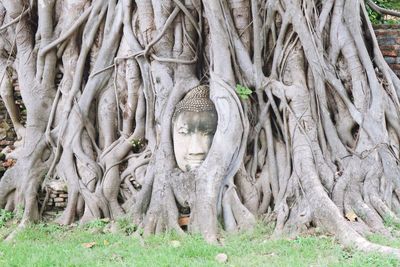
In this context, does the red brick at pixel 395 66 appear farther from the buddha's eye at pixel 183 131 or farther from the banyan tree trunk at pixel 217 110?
the buddha's eye at pixel 183 131

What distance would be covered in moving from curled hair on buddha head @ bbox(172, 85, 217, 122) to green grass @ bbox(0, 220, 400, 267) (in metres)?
1.13

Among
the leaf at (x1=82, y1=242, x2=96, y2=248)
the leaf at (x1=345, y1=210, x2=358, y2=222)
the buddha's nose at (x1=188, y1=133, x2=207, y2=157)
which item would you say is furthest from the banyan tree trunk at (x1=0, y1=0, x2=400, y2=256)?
the leaf at (x1=82, y1=242, x2=96, y2=248)

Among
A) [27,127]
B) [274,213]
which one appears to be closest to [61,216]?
[27,127]

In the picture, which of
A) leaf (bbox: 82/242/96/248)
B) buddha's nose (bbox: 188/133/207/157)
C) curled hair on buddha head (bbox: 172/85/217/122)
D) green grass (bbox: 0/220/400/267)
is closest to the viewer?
green grass (bbox: 0/220/400/267)

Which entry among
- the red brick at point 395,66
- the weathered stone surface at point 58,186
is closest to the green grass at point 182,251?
the weathered stone surface at point 58,186

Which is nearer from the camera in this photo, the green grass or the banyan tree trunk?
the green grass

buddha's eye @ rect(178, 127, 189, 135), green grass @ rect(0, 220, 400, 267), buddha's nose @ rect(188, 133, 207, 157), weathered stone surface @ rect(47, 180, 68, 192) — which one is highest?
buddha's eye @ rect(178, 127, 189, 135)

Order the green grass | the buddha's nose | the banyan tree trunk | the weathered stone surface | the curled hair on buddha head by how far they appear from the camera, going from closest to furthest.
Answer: the green grass → the banyan tree trunk → the buddha's nose → the curled hair on buddha head → the weathered stone surface

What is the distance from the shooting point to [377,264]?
2.99m

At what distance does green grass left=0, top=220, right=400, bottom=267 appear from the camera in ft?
10.6

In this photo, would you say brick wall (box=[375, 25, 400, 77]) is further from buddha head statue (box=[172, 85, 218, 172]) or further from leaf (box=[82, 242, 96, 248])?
leaf (box=[82, 242, 96, 248])

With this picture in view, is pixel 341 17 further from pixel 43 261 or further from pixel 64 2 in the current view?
pixel 43 261

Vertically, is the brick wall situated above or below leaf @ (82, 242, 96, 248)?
above

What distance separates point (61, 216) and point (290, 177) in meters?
2.23
